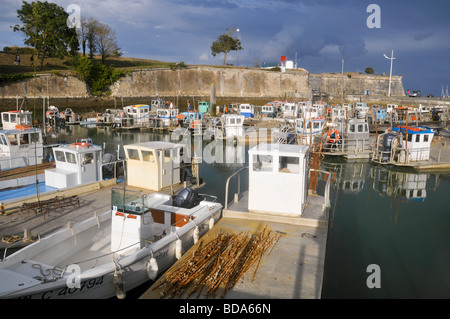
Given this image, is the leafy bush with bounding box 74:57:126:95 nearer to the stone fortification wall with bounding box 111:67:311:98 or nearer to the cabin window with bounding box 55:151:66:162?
the stone fortification wall with bounding box 111:67:311:98

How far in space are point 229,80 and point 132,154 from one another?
204 feet

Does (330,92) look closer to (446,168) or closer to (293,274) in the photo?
(446,168)

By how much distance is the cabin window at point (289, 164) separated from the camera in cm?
1027

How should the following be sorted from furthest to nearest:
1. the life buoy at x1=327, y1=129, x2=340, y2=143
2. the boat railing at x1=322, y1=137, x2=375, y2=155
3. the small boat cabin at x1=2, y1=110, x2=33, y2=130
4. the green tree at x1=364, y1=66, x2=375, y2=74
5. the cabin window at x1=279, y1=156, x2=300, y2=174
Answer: the green tree at x1=364, y1=66, x2=375, y2=74 → the life buoy at x1=327, y1=129, x2=340, y2=143 → the boat railing at x1=322, y1=137, x2=375, y2=155 → the small boat cabin at x1=2, y1=110, x2=33, y2=130 → the cabin window at x1=279, y1=156, x2=300, y2=174

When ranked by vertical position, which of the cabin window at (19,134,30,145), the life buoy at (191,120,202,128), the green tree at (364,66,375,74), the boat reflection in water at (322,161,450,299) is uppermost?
the green tree at (364,66,375,74)

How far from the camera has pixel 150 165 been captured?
1403 cm

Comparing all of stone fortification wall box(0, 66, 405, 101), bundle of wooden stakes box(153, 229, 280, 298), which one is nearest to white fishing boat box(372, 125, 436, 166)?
bundle of wooden stakes box(153, 229, 280, 298)

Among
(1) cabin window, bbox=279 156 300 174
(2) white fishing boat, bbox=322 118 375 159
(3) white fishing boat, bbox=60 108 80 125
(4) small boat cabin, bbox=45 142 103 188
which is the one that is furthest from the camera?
(3) white fishing boat, bbox=60 108 80 125

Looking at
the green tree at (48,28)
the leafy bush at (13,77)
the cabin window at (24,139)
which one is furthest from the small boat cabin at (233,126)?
the green tree at (48,28)

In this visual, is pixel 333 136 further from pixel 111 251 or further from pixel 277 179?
pixel 111 251

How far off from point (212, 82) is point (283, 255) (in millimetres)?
66933

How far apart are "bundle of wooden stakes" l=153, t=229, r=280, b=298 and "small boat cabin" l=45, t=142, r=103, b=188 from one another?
7.96 meters

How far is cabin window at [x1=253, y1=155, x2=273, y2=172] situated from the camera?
407 inches
